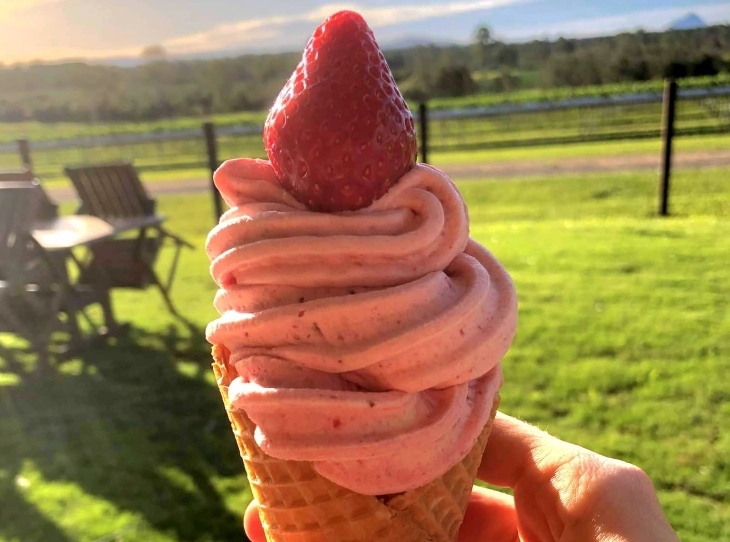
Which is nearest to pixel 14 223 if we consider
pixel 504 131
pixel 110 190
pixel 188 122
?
pixel 110 190

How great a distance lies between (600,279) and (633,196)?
196 inches

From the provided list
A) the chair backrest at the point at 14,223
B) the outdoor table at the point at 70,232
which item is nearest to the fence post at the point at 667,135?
the outdoor table at the point at 70,232

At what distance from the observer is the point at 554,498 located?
1536 mm

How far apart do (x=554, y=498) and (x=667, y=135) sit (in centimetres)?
756

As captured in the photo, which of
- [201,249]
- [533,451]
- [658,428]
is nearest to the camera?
[533,451]

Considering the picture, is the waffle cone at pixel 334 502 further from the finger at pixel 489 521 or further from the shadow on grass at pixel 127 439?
the shadow on grass at pixel 127 439

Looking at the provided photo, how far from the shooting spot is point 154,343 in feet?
17.7

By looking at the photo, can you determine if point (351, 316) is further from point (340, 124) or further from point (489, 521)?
point (489, 521)

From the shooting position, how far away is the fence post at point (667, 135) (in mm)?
7703

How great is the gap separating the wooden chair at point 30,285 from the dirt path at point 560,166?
9.31 metres

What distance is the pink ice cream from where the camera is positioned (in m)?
1.24

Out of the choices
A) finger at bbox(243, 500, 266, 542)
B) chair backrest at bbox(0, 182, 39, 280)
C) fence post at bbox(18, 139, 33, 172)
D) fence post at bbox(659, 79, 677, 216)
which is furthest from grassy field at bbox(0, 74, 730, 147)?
finger at bbox(243, 500, 266, 542)

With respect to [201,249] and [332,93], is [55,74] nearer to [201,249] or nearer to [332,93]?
[201,249]

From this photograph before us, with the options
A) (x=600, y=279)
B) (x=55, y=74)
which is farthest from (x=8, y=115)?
(x=600, y=279)
